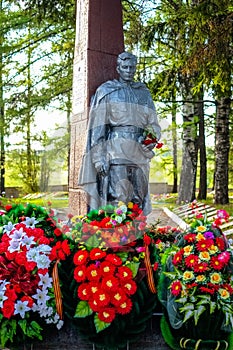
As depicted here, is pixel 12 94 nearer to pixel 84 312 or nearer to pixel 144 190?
pixel 144 190

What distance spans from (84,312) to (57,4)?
37.7 feet

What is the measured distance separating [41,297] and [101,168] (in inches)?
80.1

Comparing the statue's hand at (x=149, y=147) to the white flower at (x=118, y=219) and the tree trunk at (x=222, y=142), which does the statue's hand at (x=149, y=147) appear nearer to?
the white flower at (x=118, y=219)

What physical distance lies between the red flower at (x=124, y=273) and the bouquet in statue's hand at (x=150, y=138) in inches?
74.8

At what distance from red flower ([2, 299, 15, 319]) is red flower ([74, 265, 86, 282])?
1.25 feet

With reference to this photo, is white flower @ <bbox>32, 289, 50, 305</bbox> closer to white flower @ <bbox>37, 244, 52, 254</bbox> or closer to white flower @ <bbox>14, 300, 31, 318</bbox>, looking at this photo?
white flower @ <bbox>14, 300, 31, 318</bbox>

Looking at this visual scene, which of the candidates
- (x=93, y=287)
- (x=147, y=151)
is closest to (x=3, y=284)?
(x=93, y=287)

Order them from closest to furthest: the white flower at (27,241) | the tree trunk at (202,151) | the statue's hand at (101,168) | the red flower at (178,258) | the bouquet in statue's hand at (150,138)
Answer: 1. the red flower at (178,258)
2. the white flower at (27,241)
3. the bouquet in statue's hand at (150,138)
4. the statue's hand at (101,168)
5. the tree trunk at (202,151)

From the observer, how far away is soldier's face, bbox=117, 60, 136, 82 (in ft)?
15.7

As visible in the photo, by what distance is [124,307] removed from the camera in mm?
2619

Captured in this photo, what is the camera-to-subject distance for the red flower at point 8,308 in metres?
2.68

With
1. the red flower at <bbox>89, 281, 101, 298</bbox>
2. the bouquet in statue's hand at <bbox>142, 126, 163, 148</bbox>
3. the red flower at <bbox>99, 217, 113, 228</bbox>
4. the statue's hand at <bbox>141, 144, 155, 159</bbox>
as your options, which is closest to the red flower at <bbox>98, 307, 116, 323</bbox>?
the red flower at <bbox>89, 281, 101, 298</bbox>

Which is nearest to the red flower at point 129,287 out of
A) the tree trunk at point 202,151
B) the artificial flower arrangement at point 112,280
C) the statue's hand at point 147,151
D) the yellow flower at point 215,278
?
the artificial flower arrangement at point 112,280

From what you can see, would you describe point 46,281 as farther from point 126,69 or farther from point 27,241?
point 126,69
